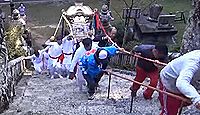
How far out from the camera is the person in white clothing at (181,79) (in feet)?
16.6

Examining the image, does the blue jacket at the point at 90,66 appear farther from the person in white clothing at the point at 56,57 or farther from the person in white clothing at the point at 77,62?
the person in white clothing at the point at 56,57

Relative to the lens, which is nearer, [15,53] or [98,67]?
[98,67]

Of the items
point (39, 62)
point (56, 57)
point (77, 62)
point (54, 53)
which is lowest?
point (39, 62)

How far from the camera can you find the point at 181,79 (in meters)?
5.13

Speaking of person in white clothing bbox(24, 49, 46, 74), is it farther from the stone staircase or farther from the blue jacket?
the blue jacket

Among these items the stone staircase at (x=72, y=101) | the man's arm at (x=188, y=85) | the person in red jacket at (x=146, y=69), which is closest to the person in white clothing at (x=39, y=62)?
the stone staircase at (x=72, y=101)

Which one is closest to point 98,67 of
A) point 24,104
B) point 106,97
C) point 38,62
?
point 106,97

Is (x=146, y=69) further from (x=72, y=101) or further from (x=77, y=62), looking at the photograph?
(x=77, y=62)

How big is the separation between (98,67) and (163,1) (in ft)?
56.7

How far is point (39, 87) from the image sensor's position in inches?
428

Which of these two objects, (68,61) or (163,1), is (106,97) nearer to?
(68,61)

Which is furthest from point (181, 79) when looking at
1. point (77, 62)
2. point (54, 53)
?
point (54, 53)

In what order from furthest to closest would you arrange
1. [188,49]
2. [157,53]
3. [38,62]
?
[38,62]
[188,49]
[157,53]

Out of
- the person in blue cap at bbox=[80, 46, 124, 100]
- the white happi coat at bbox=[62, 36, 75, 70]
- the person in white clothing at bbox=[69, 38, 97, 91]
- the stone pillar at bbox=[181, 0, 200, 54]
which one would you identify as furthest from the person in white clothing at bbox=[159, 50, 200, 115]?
the white happi coat at bbox=[62, 36, 75, 70]
